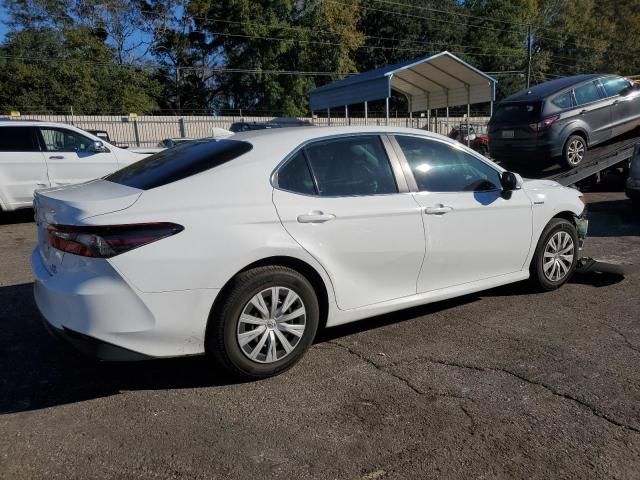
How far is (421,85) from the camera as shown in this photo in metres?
22.3

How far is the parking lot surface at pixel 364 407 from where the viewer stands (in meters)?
2.69

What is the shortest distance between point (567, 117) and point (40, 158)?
30.9 feet

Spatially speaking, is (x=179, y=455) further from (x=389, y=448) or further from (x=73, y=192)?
(x=73, y=192)

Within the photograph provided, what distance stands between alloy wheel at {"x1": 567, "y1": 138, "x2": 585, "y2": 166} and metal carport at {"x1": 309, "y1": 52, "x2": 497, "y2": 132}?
8.21m

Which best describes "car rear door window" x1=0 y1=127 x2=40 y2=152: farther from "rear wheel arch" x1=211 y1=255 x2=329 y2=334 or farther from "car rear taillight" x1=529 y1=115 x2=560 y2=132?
"car rear taillight" x1=529 y1=115 x2=560 y2=132

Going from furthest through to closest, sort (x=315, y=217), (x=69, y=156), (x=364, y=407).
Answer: (x=69, y=156), (x=315, y=217), (x=364, y=407)

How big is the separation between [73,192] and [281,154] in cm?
136

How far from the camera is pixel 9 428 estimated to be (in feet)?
9.82

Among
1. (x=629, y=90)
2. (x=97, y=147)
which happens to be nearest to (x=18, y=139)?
(x=97, y=147)

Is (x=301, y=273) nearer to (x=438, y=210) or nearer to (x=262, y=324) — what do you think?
(x=262, y=324)

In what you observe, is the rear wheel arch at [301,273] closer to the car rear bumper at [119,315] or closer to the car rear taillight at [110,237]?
the car rear bumper at [119,315]

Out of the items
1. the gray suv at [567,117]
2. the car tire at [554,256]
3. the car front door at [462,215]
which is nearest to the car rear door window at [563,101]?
the gray suv at [567,117]

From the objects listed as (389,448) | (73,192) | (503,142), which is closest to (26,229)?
(73,192)

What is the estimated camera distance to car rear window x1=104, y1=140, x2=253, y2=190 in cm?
350
